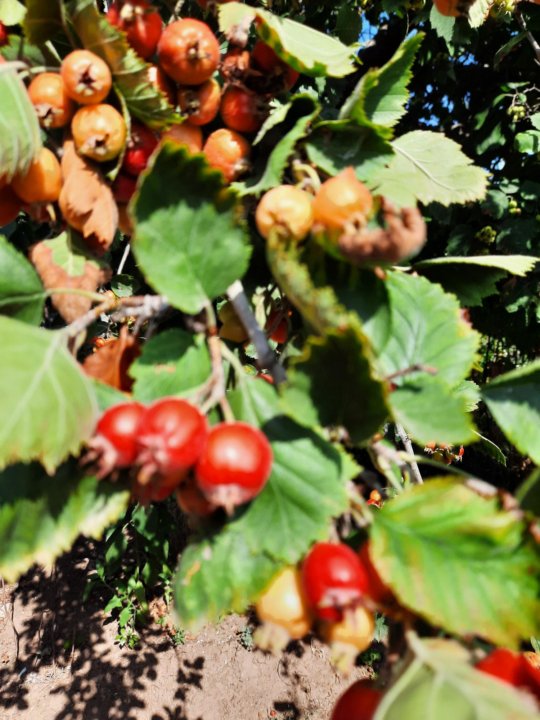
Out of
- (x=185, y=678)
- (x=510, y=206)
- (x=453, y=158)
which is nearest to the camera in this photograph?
(x=453, y=158)

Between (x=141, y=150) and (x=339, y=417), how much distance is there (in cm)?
43

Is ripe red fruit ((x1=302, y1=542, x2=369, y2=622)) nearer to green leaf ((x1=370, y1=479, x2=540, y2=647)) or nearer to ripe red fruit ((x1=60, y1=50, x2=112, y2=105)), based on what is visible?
green leaf ((x1=370, y1=479, x2=540, y2=647))

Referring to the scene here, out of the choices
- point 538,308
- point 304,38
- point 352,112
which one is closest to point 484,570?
point 352,112

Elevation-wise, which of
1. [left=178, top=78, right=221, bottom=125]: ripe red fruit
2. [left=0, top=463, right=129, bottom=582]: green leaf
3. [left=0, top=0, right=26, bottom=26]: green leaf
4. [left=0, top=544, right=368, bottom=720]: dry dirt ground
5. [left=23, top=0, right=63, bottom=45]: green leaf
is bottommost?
[left=0, top=544, right=368, bottom=720]: dry dirt ground

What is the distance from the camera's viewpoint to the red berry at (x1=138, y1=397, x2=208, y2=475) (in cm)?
49

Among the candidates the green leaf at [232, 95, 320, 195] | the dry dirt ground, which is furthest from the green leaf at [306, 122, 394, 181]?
the dry dirt ground

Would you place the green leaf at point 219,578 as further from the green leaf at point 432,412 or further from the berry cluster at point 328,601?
the green leaf at point 432,412

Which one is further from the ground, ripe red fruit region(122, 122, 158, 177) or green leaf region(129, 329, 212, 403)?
ripe red fruit region(122, 122, 158, 177)

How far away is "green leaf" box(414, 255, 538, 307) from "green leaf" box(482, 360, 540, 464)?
0.14 m

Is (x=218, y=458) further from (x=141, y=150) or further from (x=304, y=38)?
(x=304, y=38)

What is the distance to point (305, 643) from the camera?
3.50 m

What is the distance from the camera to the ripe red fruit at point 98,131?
62cm

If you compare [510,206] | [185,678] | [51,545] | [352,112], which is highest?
[352,112]


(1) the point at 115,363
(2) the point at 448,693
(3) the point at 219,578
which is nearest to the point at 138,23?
(1) the point at 115,363
